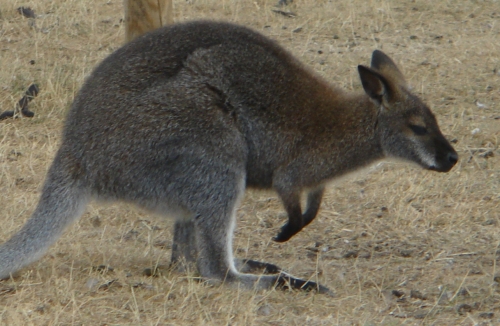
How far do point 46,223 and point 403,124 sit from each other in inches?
76.0

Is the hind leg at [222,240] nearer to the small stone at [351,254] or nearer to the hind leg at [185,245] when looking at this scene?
the hind leg at [185,245]

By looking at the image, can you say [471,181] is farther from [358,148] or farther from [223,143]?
[223,143]

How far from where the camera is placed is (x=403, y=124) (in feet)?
15.7

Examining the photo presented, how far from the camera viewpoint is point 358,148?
4801 millimetres

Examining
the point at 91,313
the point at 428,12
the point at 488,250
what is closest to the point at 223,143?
the point at 91,313

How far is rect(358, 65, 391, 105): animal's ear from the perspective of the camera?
4758 millimetres

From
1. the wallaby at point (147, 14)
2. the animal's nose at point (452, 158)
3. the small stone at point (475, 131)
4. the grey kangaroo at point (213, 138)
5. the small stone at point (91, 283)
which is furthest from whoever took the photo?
the small stone at point (475, 131)

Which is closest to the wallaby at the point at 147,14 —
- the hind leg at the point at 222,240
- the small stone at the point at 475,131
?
the hind leg at the point at 222,240

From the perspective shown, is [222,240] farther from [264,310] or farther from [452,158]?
[452,158]

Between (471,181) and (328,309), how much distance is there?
7.06ft

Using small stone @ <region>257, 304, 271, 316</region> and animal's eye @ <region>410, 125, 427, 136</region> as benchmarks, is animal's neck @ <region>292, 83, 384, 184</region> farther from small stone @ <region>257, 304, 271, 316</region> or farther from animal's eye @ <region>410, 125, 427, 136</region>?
small stone @ <region>257, 304, 271, 316</region>

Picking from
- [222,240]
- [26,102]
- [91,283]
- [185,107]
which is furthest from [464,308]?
[26,102]

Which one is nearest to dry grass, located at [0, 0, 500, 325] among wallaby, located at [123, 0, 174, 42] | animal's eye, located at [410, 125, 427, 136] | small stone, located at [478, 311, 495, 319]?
small stone, located at [478, 311, 495, 319]

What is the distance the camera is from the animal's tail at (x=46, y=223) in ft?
13.7
